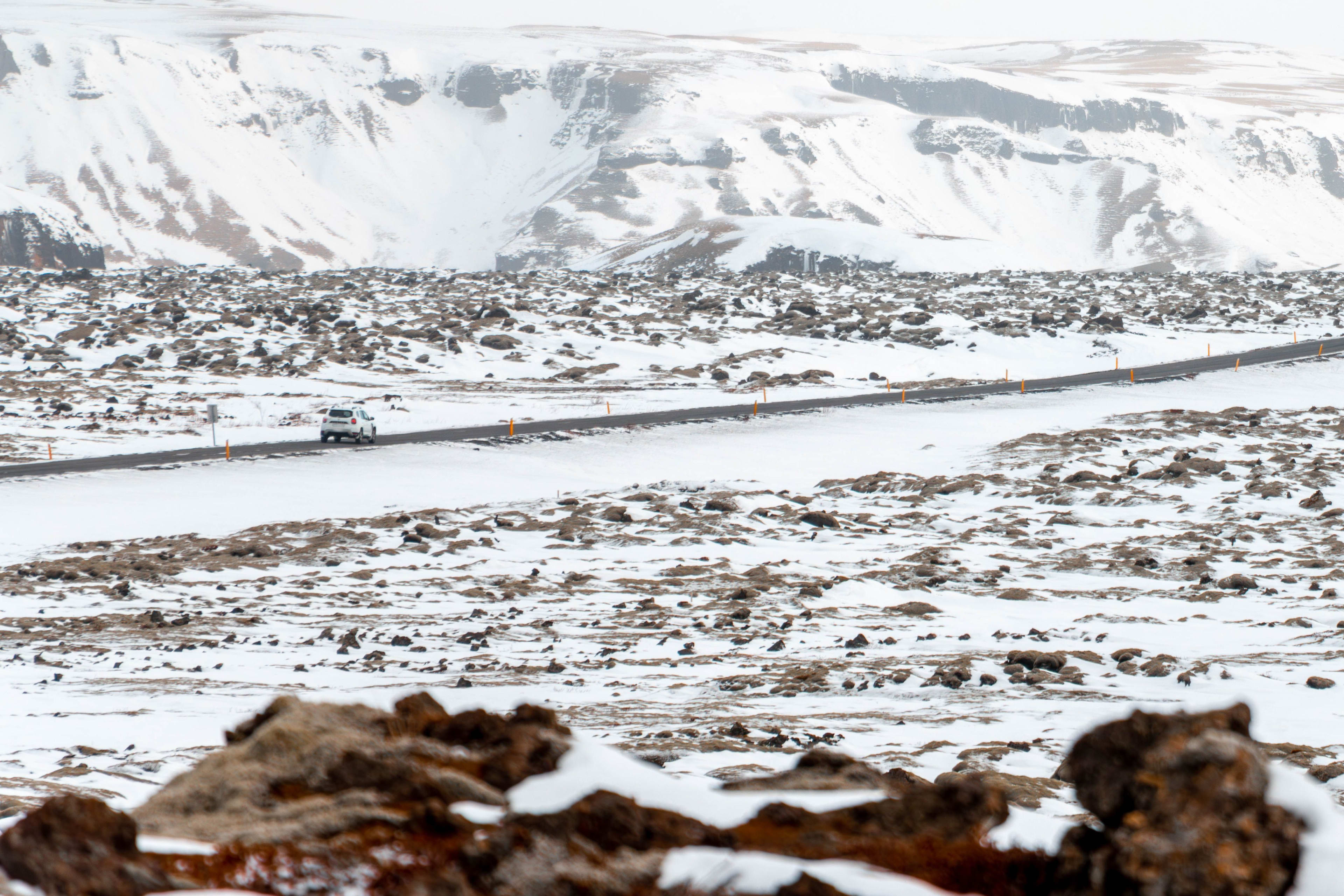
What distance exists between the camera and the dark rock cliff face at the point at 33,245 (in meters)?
118

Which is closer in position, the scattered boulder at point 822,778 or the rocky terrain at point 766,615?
the scattered boulder at point 822,778

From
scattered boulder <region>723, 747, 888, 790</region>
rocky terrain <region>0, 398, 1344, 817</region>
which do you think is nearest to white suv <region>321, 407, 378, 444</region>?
rocky terrain <region>0, 398, 1344, 817</region>

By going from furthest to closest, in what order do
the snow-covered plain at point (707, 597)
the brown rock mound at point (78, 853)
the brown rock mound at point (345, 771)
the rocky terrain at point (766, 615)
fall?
the rocky terrain at point (766, 615) < the snow-covered plain at point (707, 597) < the brown rock mound at point (345, 771) < the brown rock mound at point (78, 853)

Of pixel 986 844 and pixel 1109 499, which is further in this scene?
pixel 1109 499

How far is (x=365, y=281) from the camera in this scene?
9219cm

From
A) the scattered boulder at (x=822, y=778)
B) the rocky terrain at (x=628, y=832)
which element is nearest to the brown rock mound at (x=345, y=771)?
the rocky terrain at (x=628, y=832)

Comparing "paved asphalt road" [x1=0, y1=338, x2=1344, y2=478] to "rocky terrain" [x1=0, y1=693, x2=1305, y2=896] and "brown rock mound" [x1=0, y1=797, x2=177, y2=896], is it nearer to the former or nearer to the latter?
"rocky terrain" [x1=0, y1=693, x2=1305, y2=896]

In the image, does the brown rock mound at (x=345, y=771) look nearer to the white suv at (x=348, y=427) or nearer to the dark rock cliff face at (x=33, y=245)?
the white suv at (x=348, y=427)

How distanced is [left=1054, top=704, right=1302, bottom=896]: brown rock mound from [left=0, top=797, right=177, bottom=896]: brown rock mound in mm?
3424

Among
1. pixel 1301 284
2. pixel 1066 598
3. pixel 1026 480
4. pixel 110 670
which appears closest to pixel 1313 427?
pixel 1026 480

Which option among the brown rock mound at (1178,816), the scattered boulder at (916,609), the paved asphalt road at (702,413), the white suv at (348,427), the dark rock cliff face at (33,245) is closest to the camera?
the brown rock mound at (1178,816)

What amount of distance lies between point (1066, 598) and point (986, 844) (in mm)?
16391

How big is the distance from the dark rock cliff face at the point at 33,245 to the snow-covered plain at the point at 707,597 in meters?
97.5

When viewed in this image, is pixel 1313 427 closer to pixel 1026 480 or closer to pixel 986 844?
pixel 1026 480
